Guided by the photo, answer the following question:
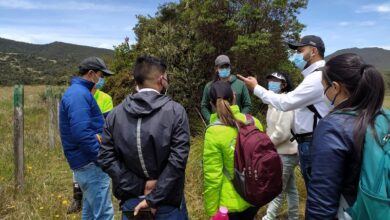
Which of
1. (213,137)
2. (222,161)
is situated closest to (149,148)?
(213,137)

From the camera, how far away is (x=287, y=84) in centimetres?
480

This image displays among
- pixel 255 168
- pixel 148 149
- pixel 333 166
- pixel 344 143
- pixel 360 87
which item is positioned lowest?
pixel 255 168

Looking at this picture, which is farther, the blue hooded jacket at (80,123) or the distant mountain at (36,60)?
the distant mountain at (36,60)

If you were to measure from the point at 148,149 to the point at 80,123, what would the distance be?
1.22m

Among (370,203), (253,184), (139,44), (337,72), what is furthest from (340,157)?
(139,44)

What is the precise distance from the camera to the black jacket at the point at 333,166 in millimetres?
1984

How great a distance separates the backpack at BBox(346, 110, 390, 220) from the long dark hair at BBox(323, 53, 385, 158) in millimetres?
38

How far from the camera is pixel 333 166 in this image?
1.99 metres

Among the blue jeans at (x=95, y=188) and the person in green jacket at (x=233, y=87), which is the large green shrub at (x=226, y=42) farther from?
the blue jeans at (x=95, y=188)

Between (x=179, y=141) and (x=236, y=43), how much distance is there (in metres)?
7.47

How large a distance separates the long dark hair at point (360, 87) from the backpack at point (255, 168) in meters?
0.94

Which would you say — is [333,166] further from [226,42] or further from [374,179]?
[226,42]

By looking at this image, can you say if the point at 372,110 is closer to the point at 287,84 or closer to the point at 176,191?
the point at 176,191

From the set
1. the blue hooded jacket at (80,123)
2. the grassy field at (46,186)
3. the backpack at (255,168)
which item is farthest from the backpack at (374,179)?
the grassy field at (46,186)
